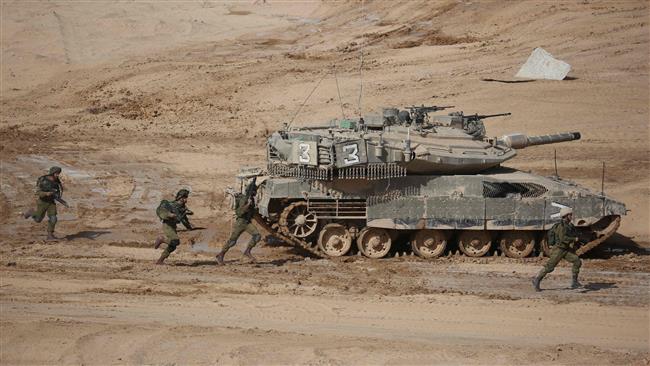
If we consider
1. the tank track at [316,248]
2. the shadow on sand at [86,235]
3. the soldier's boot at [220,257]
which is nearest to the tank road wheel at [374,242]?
Answer: the tank track at [316,248]

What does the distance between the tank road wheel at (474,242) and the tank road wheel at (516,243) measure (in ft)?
0.89

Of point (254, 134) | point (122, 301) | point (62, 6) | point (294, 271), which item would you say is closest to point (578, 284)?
point (294, 271)

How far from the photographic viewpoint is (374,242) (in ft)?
58.7

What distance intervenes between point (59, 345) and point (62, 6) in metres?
27.5

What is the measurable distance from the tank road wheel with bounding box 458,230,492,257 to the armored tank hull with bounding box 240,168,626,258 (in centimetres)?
3

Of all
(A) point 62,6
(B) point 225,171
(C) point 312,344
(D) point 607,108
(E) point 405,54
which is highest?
(A) point 62,6

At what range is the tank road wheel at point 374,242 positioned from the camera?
17.9 metres

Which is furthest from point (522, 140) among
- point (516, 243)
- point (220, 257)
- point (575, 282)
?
point (220, 257)

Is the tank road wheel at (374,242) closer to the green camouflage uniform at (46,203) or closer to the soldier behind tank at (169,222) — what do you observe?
the soldier behind tank at (169,222)

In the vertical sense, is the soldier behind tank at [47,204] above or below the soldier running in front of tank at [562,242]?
above

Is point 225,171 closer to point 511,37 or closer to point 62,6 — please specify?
point 511,37

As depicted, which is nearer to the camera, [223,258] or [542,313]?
[542,313]

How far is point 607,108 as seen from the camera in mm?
26219

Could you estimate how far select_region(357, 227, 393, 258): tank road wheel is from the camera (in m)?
17.9
